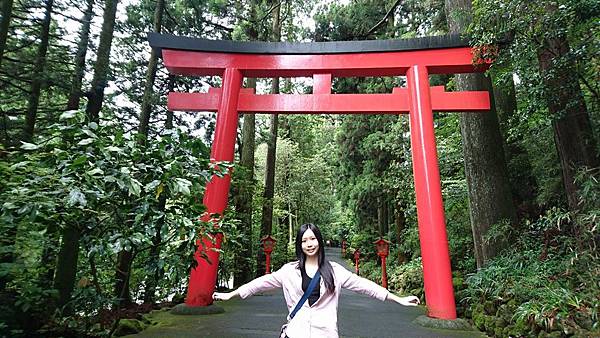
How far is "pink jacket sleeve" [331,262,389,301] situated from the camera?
2.19 meters

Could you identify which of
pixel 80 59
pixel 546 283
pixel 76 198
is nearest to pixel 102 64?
pixel 80 59

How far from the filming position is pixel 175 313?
5.02 meters

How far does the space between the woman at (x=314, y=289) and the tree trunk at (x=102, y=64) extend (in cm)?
424

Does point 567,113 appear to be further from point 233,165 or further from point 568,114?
point 233,165

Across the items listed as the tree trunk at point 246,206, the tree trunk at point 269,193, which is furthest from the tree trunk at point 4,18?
the tree trunk at point 269,193

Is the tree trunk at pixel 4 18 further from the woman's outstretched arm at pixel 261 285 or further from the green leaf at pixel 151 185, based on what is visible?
the woman's outstretched arm at pixel 261 285

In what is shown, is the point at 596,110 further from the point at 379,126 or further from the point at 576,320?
the point at 379,126

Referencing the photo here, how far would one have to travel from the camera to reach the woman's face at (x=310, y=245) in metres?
2.18

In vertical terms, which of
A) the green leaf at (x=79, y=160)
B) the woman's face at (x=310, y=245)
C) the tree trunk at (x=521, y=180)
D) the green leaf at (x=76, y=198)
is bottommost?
the woman's face at (x=310, y=245)

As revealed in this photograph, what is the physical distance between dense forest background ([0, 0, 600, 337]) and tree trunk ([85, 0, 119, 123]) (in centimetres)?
2

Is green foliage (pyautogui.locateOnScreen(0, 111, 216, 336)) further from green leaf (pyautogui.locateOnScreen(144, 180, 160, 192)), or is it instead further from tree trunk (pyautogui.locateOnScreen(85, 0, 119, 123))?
tree trunk (pyautogui.locateOnScreen(85, 0, 119, 123))

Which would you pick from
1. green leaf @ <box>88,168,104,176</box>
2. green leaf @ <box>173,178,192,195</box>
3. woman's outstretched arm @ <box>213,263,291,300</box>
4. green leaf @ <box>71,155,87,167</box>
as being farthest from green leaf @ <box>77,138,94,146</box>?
woman's outstretched arm @ <box>213,263,291,300</box>

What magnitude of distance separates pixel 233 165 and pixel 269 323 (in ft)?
8.20

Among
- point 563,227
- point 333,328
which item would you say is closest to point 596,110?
point 563,227
